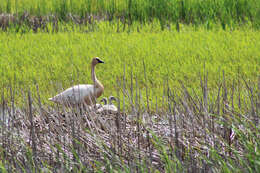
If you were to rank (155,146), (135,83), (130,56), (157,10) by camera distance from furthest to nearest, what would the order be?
1. (157,10)
2. (130,56)
3. (135,83)
4. (155,146)

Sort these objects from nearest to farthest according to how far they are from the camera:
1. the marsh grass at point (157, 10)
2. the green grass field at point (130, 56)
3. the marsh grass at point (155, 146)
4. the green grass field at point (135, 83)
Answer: the marsh grass at point (155, 146) → the green grass field at point (135, 83) → the green grass field at point (130, 56) → the marsh grass at point (157, 10)

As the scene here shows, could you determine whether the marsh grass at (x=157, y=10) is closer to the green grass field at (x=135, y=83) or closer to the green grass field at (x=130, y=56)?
the green grass field at (x=135, y=83)

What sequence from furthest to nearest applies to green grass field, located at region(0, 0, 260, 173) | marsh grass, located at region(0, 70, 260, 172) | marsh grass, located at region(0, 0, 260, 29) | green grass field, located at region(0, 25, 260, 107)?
marsh grass, located at region(0, 0, 260, 29)
green grass field, located at region(0, 25, 260, 107)
green grass field, located at region(0, 0, 260, 173)
marsh grass, located at region(0, 70, 260, 172)

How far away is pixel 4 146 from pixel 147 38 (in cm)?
512

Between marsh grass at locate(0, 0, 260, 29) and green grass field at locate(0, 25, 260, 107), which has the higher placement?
marsh grass at locate(0, 0, 260, 29)

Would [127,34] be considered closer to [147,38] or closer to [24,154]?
[147,38]

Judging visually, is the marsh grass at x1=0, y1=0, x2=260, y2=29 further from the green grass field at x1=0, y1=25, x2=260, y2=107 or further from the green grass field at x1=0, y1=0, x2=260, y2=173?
the green grass field at x1=0, y1=25, x2=260, y2=107

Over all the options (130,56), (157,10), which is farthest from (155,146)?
(157,10)

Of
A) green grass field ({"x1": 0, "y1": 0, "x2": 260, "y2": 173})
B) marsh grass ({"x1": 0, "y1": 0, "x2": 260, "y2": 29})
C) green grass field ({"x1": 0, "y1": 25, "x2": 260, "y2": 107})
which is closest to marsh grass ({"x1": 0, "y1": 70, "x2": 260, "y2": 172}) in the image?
green grass field ({"x1": 0, "y1": 0, "x2": 260, "y2": 173})

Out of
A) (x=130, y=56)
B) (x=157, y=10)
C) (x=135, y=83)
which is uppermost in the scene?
(x=157, y=10)

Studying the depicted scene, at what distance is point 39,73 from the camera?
694 centimetres

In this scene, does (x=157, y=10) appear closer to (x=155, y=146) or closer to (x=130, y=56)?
(x=130, y=56)

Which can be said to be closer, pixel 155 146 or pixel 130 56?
pixel 155 146

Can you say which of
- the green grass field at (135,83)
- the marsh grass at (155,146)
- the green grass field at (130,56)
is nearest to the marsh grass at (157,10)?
the green grass field at (135,83)
